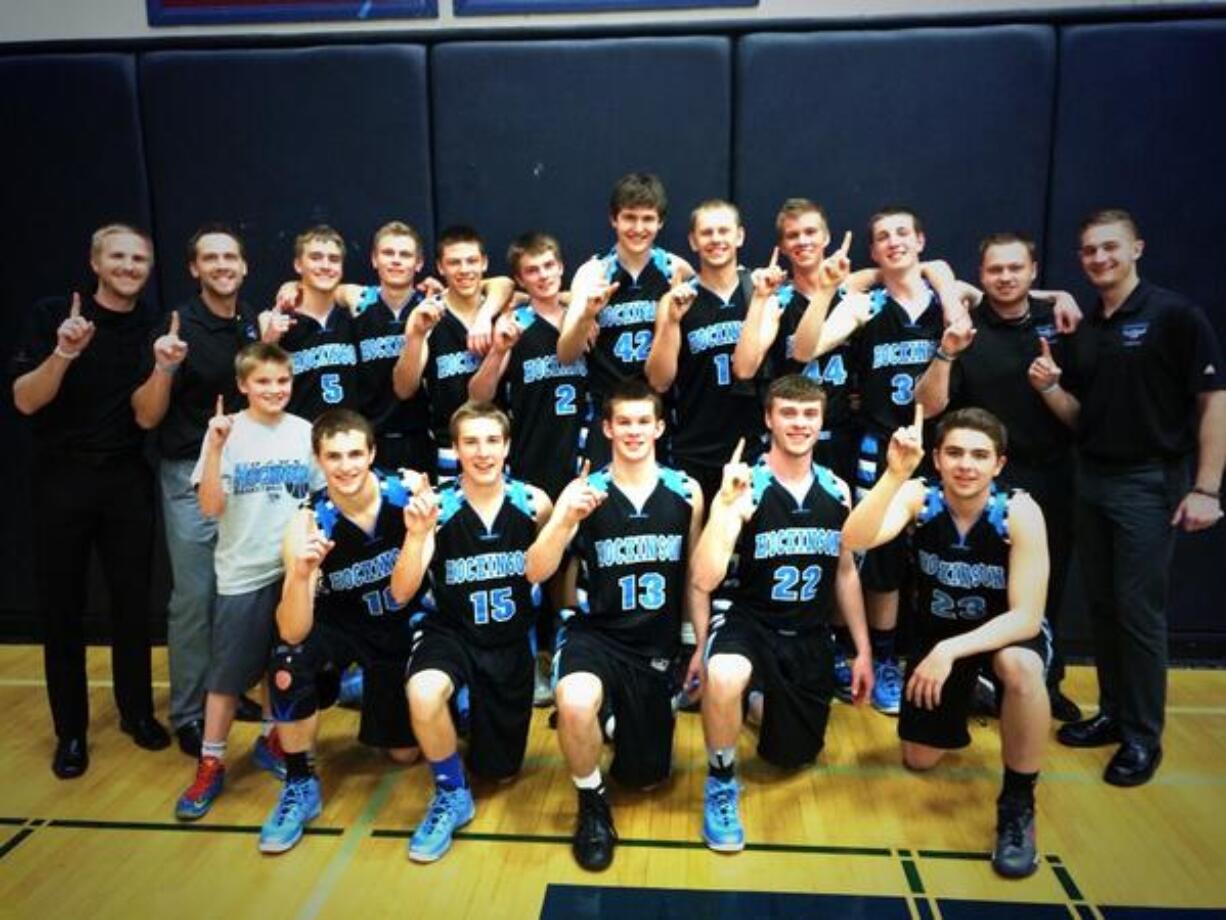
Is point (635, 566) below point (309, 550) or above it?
below

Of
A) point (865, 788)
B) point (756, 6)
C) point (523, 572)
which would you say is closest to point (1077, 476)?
point (865, 788)

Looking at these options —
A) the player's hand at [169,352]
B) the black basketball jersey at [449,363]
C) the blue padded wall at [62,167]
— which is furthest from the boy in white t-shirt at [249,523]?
the blue padded wall at [62,167]

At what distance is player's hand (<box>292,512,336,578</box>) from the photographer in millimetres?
2656

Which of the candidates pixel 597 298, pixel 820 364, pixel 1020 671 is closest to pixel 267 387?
pixel 597 298

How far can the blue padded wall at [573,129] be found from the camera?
3912 mm

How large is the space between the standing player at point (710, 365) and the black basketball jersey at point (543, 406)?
33 centimetres

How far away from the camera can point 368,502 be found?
3004mm

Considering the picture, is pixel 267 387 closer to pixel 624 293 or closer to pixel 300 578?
pixel 300 578

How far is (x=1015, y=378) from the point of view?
339 cm

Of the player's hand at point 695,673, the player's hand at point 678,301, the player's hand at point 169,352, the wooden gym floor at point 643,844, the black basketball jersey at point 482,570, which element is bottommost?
the wooden gym floor at point 643,844

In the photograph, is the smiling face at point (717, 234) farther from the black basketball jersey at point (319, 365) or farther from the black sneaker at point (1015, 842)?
the black sneaker at point (1015, 842)

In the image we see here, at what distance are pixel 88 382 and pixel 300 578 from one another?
1.18m

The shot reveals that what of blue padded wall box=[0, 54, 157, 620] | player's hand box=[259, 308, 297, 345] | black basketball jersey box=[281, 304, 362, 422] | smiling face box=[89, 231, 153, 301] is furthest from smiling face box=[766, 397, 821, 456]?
blue padded wall box=[0, 54, 157, 620]

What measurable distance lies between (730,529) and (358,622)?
4.15 ft
